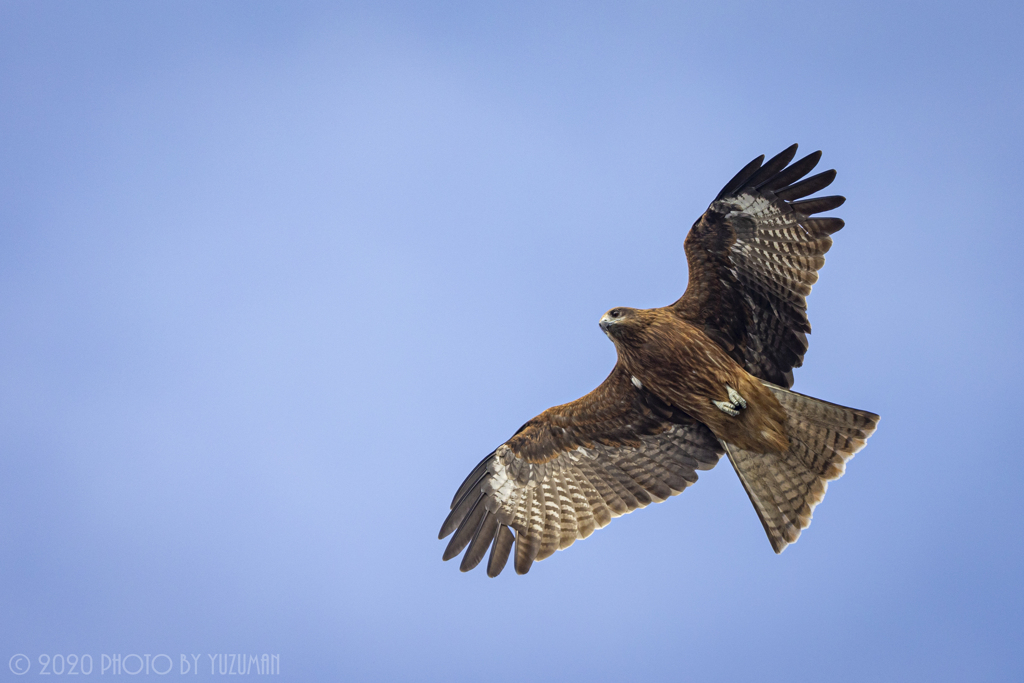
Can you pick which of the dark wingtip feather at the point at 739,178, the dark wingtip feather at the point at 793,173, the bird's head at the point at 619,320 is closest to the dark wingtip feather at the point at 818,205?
the dark wingtip feather at the point at 793,173

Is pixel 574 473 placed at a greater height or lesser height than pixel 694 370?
lesser

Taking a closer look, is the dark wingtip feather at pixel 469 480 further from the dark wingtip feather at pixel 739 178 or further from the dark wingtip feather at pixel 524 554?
the dark wingtip feather at pixel 739 178

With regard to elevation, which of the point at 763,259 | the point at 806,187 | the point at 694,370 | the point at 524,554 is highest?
the point at 806,187

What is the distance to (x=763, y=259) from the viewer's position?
870 centimetres

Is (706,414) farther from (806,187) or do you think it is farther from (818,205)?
(806,187)

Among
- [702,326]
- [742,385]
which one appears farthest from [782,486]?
[702,326]

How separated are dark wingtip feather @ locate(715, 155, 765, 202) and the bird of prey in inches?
0.6

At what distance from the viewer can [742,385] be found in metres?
8.80

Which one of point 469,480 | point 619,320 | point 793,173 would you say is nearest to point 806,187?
point 793,173

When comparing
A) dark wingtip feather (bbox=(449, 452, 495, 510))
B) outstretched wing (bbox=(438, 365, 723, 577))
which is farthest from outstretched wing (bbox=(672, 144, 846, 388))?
dark wingtip feather (bbox=(449, 452, 495, 510))

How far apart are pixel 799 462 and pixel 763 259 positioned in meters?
2.21

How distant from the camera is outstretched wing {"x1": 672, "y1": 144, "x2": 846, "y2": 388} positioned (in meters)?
8.55

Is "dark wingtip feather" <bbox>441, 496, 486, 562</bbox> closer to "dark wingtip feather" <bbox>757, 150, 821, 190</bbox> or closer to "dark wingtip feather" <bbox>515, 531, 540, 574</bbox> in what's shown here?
"dark wingtip feather" <bbox>515, 531, 540, 574</bbox>

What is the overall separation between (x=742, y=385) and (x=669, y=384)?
0.77 m
